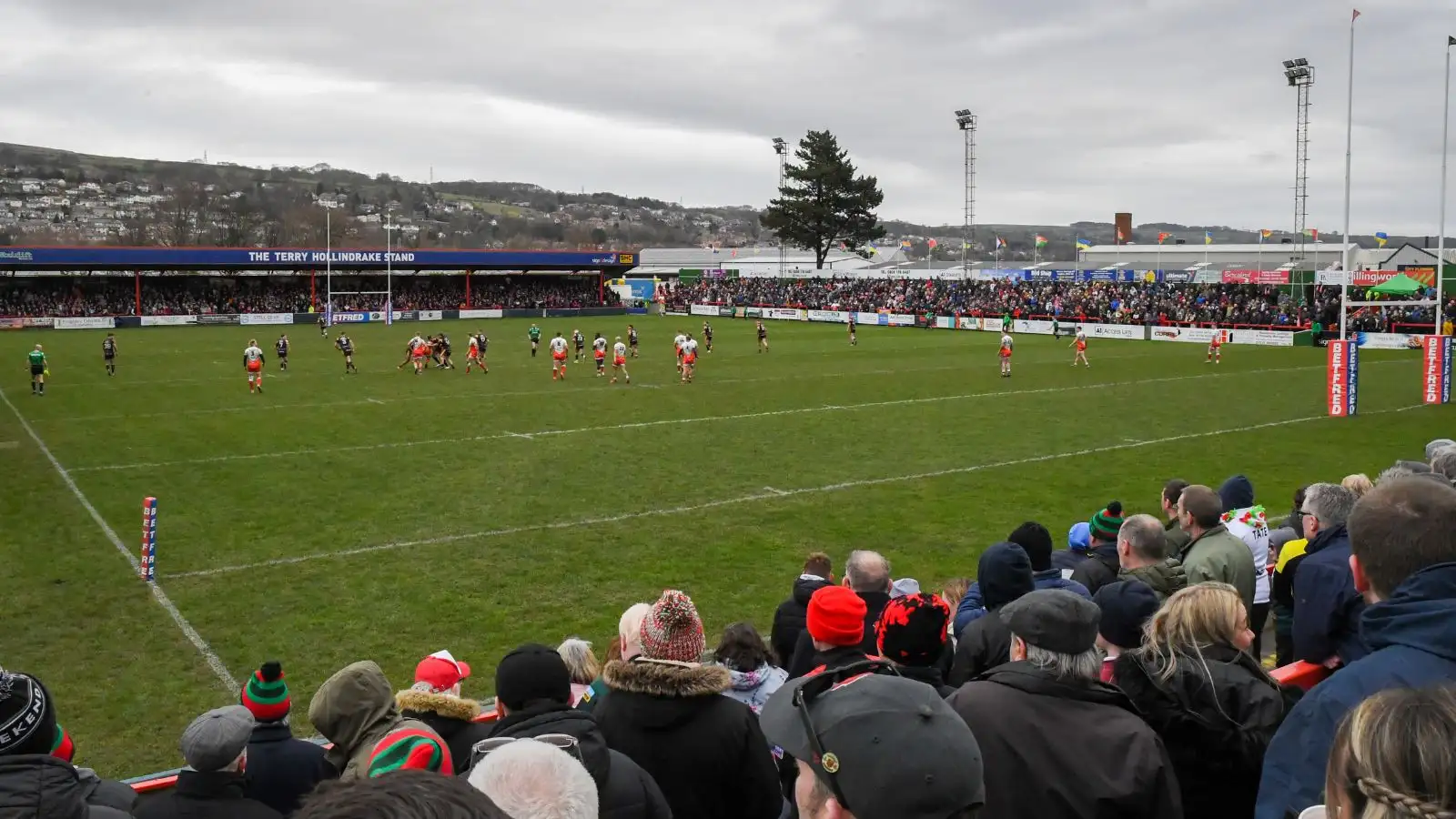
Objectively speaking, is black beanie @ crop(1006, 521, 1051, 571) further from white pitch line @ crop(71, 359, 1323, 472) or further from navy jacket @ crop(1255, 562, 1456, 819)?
white pitch line @ crop(71, 359, 1323, 472)

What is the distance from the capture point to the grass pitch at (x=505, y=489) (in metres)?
11.6

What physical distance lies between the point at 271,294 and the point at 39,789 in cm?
8418

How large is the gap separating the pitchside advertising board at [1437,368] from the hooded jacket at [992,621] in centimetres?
2871

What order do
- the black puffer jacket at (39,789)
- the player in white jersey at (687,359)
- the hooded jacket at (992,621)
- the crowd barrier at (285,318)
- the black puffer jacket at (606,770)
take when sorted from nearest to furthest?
the black puffer jacket at (39,789), the black puffer jacket at (606,770), the hooded jacket at (992,621), the player in white jersey at (687,359), the crowd barrier at (285,318)

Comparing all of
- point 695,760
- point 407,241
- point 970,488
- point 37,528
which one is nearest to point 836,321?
point 970,488

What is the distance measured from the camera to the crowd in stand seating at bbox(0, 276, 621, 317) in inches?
2857

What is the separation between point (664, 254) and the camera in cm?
14250

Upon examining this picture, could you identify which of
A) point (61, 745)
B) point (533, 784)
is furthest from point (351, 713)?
point (533, 784)

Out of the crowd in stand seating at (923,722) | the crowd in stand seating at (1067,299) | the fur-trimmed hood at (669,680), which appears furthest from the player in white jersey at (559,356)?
the crowd in stand seating at (1067,299)

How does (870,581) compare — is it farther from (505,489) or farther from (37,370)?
(37,370)

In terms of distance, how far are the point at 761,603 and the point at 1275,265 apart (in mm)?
90710

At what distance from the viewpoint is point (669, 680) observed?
4.18m

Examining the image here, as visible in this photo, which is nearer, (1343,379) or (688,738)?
(688,738)

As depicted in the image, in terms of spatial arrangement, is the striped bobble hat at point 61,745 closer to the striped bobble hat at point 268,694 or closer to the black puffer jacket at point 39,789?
the striped bobble hat at point 268,694
